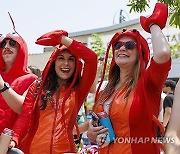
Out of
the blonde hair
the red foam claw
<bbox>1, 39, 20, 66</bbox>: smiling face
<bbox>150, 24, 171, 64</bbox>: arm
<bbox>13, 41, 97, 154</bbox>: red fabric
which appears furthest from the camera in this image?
<bbox>1, 39, 20, 66</bbox>: smiling face

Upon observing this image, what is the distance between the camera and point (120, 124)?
256 centimetres

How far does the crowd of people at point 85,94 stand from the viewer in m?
2.52

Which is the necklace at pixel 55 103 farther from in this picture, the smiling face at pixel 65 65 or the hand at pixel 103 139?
the hand at pixel 103 139

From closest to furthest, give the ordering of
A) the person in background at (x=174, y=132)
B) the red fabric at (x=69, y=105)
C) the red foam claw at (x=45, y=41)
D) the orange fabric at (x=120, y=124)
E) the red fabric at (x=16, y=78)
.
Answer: the person in background at (x=174, y=132)
the orange fabric at (x=120, y=124)
the red fabric at (x=69, y=105)
the red foam claw at (x=45, y=41)
the red fabric at (x=16, y=78)

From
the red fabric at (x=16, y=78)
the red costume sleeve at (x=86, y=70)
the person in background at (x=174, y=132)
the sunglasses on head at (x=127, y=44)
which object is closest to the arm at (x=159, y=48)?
the sunglasses on head at (x=127, y=44)

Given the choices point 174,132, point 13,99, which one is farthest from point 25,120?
point 174,132

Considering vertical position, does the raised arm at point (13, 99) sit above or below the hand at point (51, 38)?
below

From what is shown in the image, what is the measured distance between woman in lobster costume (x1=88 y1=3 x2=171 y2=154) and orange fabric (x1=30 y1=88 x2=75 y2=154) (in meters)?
0.23

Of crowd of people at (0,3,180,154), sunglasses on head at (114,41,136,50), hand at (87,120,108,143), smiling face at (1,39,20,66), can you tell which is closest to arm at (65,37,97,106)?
crowd of people at (0,3,180,154)

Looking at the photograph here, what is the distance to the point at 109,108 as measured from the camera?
263 cm

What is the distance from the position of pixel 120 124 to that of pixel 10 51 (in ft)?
4.66

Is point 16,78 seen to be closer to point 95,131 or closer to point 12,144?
point 12,144

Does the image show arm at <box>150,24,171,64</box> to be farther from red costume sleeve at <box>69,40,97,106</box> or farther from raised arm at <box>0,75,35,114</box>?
raised arm at <box>0,75,35,114</box>

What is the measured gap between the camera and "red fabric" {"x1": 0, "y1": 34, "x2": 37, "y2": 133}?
10.5ft
